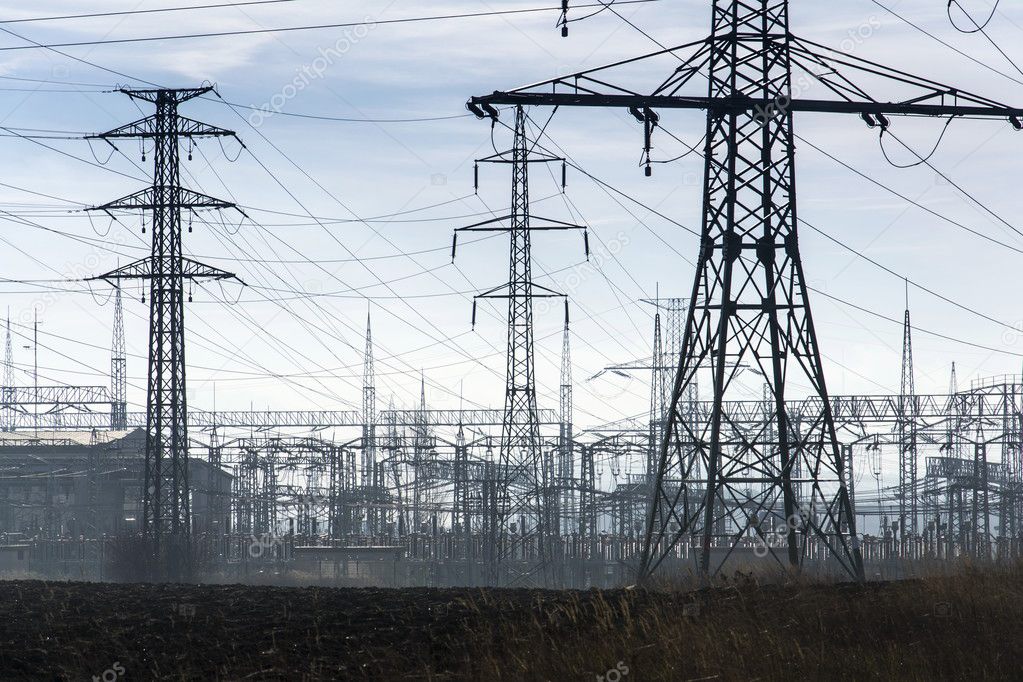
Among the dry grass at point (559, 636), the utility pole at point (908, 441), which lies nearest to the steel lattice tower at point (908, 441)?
the utility pole at point (908, 441)

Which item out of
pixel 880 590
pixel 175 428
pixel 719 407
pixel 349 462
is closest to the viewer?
pixel 880 590

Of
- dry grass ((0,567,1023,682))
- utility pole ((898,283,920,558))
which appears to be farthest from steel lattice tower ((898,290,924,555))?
dry grass ((0,567,1023,682))

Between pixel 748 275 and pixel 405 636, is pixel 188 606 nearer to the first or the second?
pixel 405 636

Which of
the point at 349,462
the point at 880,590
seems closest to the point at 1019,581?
the point at 880,590

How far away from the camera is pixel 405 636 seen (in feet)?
44.9

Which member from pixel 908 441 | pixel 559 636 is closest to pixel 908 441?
pixel 908 441

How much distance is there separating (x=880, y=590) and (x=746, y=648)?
4807mm

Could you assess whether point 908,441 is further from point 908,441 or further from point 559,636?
point 559,636

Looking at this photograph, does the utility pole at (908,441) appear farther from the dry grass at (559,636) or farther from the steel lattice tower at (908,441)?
the dry grass at (559,636)

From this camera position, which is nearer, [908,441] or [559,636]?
[559,636]

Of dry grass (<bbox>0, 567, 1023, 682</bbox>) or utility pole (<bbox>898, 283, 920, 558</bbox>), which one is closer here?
dry grass (<bbox>0, 567, 1023, 682</bbox>)

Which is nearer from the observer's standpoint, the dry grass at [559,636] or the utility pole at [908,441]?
the dry grass at [559,636]

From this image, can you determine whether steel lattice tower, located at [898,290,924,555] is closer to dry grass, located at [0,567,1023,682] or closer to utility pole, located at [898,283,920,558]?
utility pole, located at [898,283,920,558]

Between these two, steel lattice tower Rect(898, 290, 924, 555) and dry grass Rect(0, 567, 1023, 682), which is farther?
steel lattice tower Rect(898, 290, 924, 555)
